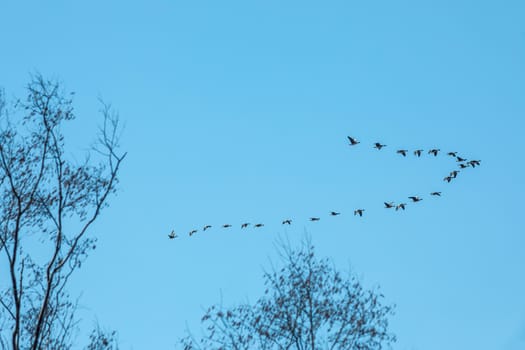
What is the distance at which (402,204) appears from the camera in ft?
52.6

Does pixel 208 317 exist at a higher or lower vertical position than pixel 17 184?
lower

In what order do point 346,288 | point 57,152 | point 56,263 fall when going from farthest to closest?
point 346,288, point 57,152, point 56,263

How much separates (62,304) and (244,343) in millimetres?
4687

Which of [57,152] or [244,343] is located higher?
[57,152]

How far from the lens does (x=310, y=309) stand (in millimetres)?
17953

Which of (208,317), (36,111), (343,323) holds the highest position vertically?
(36,111)

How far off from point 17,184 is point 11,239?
141cm

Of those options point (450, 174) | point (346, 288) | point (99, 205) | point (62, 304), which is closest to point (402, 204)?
point (450, 174)

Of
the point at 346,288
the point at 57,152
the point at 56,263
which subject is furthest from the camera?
the point at 346,288

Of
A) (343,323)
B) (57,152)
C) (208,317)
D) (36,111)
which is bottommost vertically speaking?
(343,323)

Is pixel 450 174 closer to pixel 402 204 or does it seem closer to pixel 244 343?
pixel 402 204

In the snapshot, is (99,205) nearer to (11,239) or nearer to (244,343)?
(11,239)

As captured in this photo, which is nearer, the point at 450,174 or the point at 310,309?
the point at 450,174

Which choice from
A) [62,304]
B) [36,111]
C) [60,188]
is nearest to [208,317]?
[62,304]
